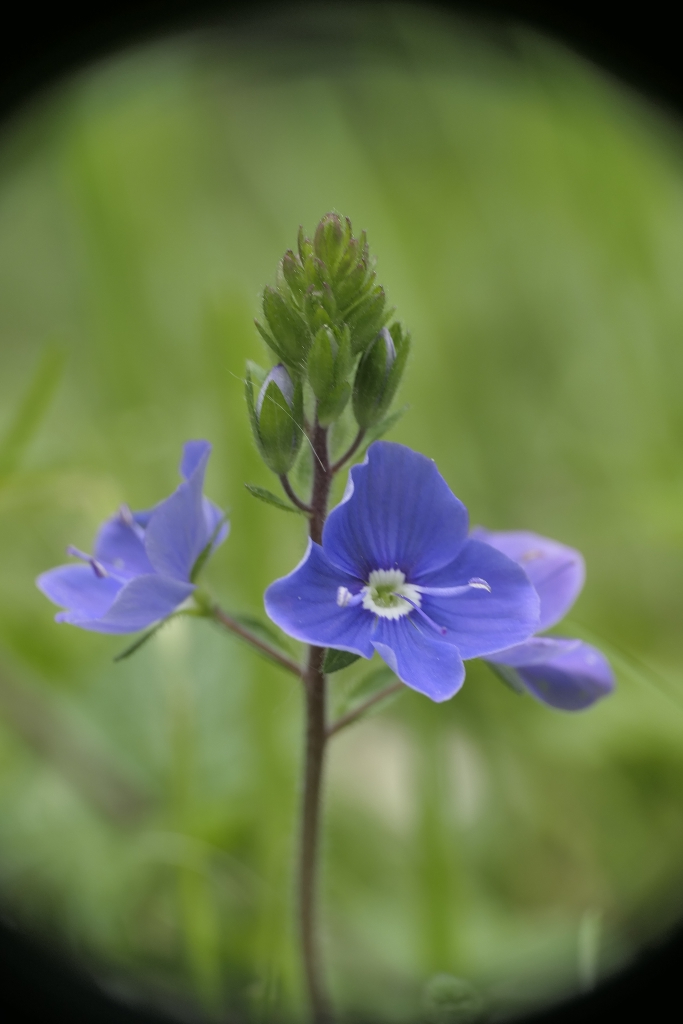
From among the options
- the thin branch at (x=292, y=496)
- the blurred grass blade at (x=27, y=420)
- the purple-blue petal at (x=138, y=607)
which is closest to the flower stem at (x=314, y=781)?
the thin branch at (x=292, y=496)

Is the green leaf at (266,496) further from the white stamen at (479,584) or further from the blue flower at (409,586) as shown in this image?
the white stamen at (479,584)

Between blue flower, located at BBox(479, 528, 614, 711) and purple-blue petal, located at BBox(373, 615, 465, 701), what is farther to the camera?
blue flower, located at BBox(479, 528, 614, 711)

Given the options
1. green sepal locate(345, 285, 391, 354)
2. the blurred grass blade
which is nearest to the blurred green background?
the blurred grass blade

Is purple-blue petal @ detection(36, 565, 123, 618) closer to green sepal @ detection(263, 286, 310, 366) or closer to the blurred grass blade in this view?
green sepal @ detection(263, 286, 310, 366)

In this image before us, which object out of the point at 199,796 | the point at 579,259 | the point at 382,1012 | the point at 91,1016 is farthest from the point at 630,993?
the point at 579,259

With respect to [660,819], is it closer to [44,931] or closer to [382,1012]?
[382,1012]

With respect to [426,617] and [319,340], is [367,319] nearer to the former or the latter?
[319,340]

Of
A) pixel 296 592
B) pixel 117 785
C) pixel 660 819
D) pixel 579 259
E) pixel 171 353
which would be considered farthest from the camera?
pixel 579 259
